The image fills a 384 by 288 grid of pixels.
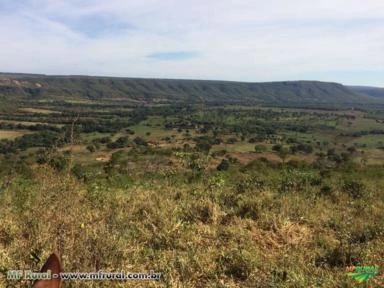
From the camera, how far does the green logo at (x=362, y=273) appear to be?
3.96 m

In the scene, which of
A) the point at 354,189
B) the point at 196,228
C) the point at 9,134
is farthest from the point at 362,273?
the point at 9,134

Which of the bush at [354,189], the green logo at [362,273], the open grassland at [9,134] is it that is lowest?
the open grassland at [9,134]

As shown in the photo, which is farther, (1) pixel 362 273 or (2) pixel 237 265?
(2) pixel 237 265

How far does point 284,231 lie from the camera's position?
5.76 metres

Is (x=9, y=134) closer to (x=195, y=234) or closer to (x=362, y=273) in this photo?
(x=195, y=234)

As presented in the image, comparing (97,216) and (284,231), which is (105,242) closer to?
(97,216)

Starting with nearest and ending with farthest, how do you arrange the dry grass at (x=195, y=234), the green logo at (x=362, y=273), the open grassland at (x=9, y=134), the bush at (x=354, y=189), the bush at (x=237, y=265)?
the green logo at (x=362, y=273), the dry grass at (x=195, y=234), the bush at (x=237, y=265), the bush at (x=354, y=189), the open grassland at (x=9, y=134)

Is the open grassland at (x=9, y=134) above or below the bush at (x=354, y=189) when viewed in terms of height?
below

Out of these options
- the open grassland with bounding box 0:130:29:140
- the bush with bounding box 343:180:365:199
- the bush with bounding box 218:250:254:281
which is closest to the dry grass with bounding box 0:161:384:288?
the bush with bounding box 218:250:254:281

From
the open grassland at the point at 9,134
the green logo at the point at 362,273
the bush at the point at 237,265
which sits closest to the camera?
the green logo at the point at 362,273

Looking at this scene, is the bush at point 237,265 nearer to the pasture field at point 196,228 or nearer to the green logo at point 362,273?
the pasture field at point 196,228

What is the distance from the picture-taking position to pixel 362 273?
4125 mm

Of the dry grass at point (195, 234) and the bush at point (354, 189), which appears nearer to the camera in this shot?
the dry grass at point (195, 234)

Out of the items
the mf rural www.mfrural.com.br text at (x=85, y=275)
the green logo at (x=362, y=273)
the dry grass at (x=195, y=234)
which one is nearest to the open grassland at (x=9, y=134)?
the dry grass at (x=195, y=234)
